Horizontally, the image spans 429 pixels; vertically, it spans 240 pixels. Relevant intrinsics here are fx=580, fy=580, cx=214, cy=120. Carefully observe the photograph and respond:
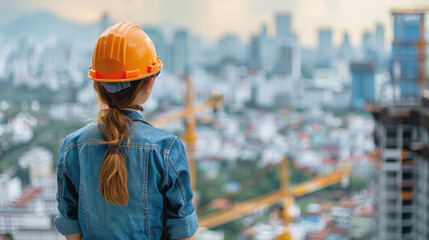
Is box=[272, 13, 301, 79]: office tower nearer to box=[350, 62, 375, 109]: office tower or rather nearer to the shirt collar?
box=[350, 62, 375, 109]: office tower

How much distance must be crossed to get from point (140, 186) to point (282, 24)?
864 inches

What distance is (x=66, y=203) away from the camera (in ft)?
2.26

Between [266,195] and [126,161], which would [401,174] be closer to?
[126,161]

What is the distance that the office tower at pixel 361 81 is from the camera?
17.5 m

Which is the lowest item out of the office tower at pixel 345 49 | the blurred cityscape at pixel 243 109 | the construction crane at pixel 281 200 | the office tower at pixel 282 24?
the construction crane at pixel 281 200

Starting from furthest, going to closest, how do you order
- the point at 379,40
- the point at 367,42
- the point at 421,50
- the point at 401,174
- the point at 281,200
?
the point at 367,42 → the point at 379,40 → the point at 281,200 → the point at 421,50 → the point at 401,174

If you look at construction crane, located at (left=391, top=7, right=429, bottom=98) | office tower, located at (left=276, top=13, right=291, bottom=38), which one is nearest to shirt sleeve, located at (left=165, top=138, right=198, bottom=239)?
construction crane, located at (left=391, top=7, right=429, bottom=98)

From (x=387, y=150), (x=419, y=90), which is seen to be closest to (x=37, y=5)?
(x=419, y=90)

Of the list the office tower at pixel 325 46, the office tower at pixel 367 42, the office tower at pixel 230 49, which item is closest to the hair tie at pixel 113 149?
the office tower at pixel 367 42

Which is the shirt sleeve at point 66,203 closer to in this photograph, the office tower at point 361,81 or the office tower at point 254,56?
the office tower at point 361,81

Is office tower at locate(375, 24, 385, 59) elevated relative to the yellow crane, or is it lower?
elevated

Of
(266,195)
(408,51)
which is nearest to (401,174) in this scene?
(408,51)

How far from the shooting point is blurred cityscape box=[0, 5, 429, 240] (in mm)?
12352

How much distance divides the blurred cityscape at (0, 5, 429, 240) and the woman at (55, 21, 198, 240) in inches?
228
